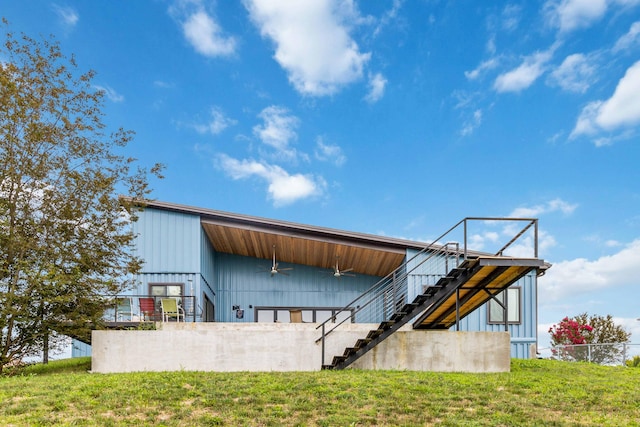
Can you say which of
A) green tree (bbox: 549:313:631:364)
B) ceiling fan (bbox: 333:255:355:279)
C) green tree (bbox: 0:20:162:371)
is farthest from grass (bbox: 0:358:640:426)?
green tree (bbox: 549:313:631:364)

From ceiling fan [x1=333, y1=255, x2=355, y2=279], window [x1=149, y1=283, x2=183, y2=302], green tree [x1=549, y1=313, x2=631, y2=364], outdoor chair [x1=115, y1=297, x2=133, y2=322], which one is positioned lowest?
green tree [x1=549, y1=313, x2=631, y2=364]

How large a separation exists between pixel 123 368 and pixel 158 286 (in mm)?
5850

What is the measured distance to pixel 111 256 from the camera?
1413cm

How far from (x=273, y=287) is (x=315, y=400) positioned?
13025 mm

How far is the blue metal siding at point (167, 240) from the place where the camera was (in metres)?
18.5

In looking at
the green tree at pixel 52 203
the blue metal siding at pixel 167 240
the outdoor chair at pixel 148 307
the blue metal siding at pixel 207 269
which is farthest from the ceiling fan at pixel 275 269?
the green tree at pixel 52 203

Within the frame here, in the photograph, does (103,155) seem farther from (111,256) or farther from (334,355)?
(334,355)

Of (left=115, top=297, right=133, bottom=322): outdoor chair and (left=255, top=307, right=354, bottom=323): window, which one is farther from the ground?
(left=115, top=297, right=133, bottom=322): outdoor chair

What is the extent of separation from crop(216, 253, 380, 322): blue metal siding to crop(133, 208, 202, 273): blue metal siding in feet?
11.9

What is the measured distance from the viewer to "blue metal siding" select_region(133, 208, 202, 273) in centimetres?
1850

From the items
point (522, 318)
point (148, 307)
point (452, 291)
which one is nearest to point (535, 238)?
point (452, 291)

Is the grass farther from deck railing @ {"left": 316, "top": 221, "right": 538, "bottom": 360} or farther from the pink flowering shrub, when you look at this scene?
the pink flowering shrub

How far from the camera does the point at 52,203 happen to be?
1344cm

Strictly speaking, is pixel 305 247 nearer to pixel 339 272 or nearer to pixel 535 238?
pixel 339 272
